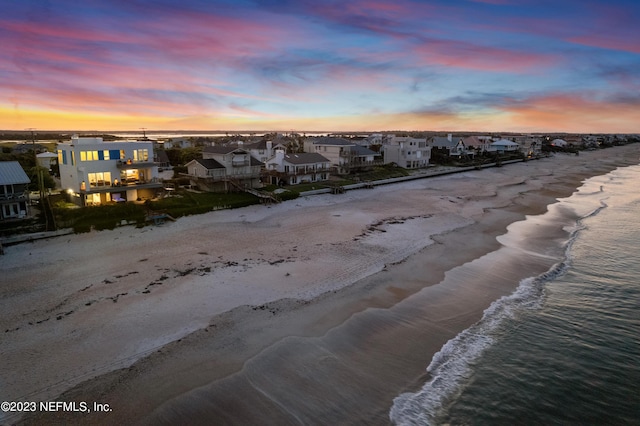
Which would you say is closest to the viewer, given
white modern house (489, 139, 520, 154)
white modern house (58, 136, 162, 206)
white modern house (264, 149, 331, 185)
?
white modern house (58, 136, 162, 206)

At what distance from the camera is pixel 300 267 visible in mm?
24875

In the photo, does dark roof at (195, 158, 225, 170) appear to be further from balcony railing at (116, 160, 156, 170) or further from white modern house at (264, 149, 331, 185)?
white modern house at (264, 149, 331, 185)

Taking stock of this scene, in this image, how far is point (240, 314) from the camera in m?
18.5

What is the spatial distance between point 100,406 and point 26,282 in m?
14.2

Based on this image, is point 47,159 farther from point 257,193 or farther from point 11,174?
point 257,193

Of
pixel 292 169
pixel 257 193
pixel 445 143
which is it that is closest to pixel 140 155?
pixel 257 193

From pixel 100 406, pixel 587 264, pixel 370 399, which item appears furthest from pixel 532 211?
pixel 100 406

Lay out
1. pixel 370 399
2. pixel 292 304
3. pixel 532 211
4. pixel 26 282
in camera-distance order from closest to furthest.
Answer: pixel 370 399 < pixel 292 304 < pixel 26 282 < pixel 532 211

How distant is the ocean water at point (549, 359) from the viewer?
501 inches

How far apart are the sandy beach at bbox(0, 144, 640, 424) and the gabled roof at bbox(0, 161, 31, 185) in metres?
7.40

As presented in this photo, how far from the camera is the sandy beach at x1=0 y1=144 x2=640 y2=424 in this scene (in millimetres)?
12852

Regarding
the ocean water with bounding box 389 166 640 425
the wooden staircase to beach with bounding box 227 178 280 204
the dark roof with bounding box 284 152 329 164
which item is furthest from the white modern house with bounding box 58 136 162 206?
the ocean water with bounding box 389 166 640 425

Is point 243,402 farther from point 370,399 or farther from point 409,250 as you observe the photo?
point 409,250

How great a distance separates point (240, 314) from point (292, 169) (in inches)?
1553
